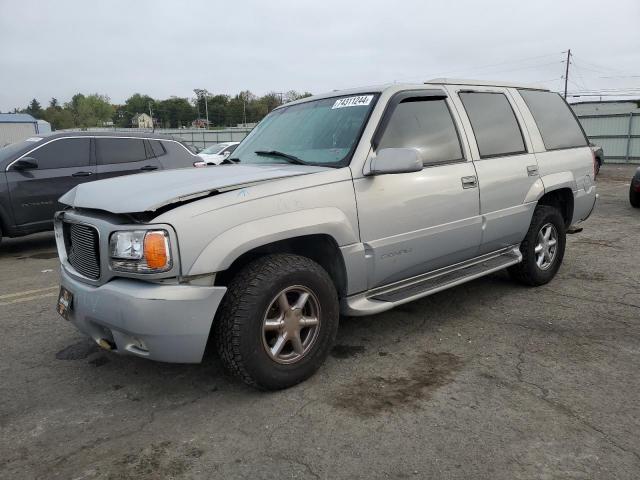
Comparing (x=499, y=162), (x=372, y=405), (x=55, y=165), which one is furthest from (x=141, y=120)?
(x=372, y=405)

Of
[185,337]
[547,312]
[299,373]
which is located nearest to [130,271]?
[185,337]

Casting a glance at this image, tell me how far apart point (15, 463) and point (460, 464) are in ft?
7.04

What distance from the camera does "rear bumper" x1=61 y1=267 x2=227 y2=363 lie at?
8.68ft

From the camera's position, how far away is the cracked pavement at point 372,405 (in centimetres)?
245

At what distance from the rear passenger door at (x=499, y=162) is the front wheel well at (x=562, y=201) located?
47 cm

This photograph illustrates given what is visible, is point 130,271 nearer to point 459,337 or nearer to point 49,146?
point 459,337

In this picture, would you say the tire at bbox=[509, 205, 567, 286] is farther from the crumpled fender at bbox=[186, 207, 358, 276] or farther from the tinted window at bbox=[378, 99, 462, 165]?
the crumpled fender at bbox=[186, 207, 358, 276]

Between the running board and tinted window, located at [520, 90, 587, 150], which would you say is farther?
tinted window, located at [520, 90, 587, 150]

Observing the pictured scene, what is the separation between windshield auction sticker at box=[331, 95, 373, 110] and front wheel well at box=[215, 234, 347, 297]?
1110 mm

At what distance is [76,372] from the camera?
3479 mm

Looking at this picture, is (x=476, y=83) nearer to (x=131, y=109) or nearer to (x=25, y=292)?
(x=25, y=292)

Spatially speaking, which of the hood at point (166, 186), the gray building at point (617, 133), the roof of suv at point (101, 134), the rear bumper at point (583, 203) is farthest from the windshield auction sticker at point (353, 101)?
the gray building at point (617, 133)

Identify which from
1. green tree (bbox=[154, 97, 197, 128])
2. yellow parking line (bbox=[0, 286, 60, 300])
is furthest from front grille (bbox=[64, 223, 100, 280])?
green tree (bbox=[154, 97, 197, 128])

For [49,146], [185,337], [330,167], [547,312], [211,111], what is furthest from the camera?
[211,111]
